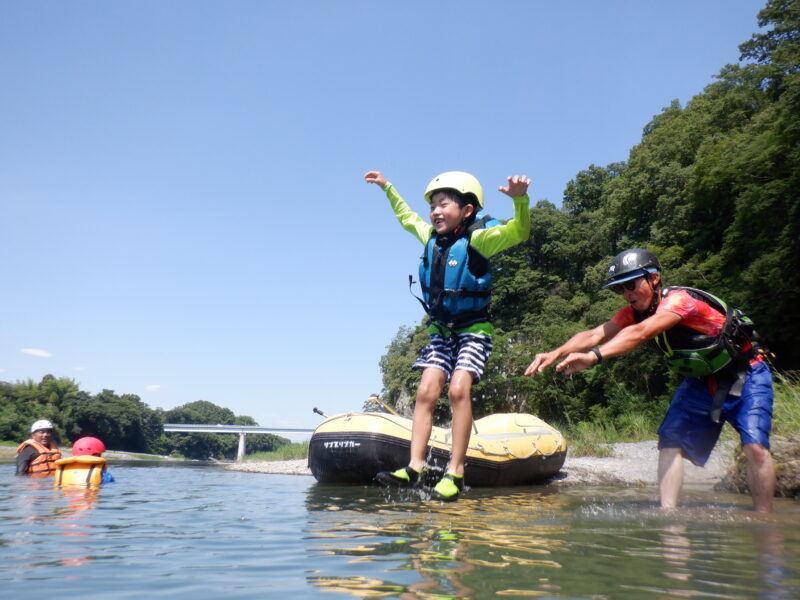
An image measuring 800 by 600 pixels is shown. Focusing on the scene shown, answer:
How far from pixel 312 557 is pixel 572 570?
3.04 feet

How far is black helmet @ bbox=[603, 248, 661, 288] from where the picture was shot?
13.5 ft

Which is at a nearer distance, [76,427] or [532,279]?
[532,279]

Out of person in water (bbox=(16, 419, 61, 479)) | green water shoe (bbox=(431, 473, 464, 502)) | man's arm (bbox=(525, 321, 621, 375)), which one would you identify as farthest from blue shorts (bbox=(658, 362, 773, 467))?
person in water (bbox=(16, 419, 61, 479))

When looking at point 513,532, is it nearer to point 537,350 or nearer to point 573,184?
point 537,350

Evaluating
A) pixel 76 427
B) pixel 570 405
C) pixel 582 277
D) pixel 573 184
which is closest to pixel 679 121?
pixel 573 184

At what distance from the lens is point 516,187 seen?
403cm

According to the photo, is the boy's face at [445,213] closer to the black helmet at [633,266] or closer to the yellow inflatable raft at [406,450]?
the black helmet at [633,266]

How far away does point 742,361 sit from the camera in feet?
13.5

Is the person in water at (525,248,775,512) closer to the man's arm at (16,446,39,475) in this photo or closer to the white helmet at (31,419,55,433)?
the man's arm at (16,446,39,475)

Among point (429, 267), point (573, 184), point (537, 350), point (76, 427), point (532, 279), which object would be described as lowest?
point (76, 427)

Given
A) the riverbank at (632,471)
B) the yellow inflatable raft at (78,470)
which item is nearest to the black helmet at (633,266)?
the riverbank at (632,471)

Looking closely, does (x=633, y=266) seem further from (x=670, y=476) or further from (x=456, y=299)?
(x=670, y=476)

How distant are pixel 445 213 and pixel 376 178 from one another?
1.02 meters

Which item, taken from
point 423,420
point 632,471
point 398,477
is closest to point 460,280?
point 423,420
